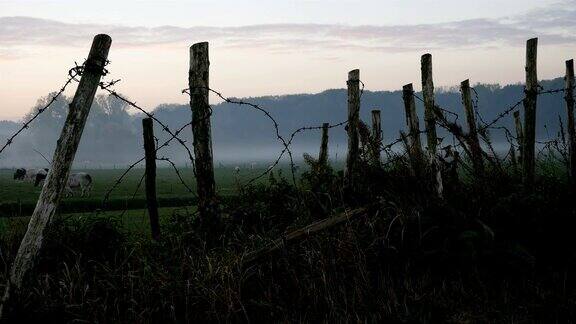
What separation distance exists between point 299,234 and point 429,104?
345cm

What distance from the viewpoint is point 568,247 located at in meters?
5.86

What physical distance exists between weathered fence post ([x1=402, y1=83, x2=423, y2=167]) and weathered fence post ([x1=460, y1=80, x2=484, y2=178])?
2.80ft

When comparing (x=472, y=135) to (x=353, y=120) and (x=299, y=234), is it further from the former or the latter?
(x=299, y=234)

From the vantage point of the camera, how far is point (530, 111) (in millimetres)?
9336

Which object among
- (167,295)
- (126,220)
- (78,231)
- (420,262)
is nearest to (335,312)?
(420,262)

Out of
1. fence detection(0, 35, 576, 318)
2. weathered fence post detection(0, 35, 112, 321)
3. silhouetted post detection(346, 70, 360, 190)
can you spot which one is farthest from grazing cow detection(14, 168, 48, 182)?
weathered fence post detection(0, 35, 112, 321)

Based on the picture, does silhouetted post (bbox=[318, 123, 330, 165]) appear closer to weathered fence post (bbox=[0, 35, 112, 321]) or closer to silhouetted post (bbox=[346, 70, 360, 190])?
silhouetted post (bbox=[346, 70, 360, 190])

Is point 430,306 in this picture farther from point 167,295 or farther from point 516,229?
point 167,295

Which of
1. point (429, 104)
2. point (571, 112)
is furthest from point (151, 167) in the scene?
point (571, 112)

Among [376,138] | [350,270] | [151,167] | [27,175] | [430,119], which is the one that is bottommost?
[27,175]

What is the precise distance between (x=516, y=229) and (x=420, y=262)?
Answer: 1.13m

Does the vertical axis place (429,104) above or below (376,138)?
above

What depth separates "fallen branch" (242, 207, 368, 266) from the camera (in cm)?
594

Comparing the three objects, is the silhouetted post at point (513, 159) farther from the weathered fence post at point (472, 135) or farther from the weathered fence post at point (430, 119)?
the weathered fence post at point (430, 119)
